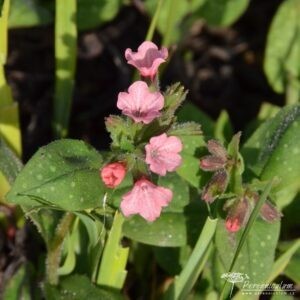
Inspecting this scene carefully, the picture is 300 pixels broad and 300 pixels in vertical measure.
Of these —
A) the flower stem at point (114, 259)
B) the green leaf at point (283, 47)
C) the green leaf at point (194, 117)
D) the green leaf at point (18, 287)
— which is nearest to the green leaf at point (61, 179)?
the flower stem at point (114, 259)

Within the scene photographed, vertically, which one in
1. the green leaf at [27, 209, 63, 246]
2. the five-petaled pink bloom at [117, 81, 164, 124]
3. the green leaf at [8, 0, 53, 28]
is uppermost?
the five-petaled pink bloom at [117, 81, 164, 124]

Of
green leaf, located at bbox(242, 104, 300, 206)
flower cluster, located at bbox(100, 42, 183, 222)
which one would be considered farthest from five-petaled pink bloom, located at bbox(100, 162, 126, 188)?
green leaf, located at bbox(242, 104, 300, 206)

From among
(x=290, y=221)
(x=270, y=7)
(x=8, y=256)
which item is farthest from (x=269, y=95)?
(x=8, y=256)

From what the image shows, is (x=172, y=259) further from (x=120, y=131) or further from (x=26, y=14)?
(x=26, y=14)

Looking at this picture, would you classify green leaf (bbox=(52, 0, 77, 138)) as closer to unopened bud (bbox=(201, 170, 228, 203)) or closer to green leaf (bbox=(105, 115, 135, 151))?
green leaf (bbox=(105, 115, 135, 151))

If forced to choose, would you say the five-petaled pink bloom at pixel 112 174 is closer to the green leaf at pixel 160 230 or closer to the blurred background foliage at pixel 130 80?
the blurred background foliage at pixel 130 80

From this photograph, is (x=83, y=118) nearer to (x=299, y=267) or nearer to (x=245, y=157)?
(x=245, y=157)

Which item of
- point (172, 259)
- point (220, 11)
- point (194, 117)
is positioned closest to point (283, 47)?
point (220, 11)
